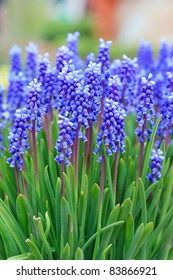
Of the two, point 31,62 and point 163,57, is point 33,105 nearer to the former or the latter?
point 31,62

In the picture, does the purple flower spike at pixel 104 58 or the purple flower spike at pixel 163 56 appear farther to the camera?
the purple flower spike at pixel 163 56

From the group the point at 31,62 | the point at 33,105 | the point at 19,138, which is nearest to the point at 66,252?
the point at 19,138

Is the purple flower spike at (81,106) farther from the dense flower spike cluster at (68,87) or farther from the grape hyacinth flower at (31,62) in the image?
the grape hyacinth flower at (31,62)

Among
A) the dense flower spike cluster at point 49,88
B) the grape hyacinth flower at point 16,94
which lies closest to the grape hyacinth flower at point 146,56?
the grape hyacinth flower at point 16,94

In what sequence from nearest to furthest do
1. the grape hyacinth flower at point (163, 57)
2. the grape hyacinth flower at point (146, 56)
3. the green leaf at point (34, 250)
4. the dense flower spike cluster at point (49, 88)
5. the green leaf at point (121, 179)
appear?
1. the green leaf at point (34, 250)
2. the green leaf at point (121, 179)
3. the dense flower spike cluster at point (49, 88)
4. the grape hyacinth flower at point (163, 57)
5. the grape hyacinth flower at point (146, 56)

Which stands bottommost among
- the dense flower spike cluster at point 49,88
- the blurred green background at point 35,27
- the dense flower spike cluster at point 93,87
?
the dense flower spike cluster at point 93,87

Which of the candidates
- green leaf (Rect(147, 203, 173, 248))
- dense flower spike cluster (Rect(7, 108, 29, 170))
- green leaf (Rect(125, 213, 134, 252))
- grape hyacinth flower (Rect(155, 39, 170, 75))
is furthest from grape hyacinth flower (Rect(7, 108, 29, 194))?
grape hyacinth flower (Rect(155, 39, 170, 75))

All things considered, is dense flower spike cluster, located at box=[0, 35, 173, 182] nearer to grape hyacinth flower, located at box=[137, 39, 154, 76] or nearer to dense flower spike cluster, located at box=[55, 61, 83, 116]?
dense flower spike cluster, located at box=[55, 61, 83, 116]

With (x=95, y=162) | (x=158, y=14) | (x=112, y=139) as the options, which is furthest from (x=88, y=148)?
(x=158, y=14)
